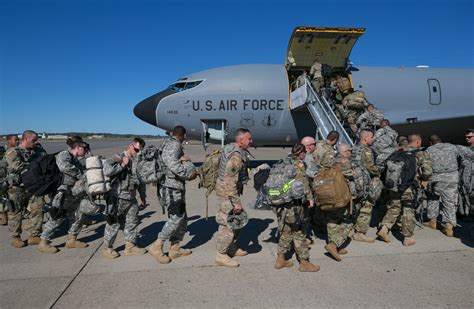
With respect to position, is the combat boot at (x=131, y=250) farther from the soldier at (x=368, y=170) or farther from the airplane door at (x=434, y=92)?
the airplane door at (x=434, y=92)

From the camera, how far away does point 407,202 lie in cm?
559

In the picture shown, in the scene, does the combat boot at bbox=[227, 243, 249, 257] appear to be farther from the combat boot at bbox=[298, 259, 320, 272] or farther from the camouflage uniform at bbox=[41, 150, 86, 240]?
the camouflage uniform at bbox=[41, 150, 86, 240]

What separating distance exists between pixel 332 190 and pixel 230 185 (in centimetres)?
159

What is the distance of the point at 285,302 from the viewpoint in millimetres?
3588

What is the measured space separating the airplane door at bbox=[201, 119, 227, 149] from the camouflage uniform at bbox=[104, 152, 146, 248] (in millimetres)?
7182

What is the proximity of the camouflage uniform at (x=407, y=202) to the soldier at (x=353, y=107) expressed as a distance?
14.3 ft

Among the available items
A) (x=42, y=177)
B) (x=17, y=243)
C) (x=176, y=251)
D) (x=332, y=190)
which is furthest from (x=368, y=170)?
(x=17, y=243)

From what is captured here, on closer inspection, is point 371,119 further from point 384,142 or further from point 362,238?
point 362,238

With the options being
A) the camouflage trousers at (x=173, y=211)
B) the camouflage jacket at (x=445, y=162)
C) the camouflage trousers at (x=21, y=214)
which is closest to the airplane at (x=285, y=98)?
the camouflage jacket at (x=445, y=162)

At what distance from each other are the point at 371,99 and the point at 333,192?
Answer: 953 cm

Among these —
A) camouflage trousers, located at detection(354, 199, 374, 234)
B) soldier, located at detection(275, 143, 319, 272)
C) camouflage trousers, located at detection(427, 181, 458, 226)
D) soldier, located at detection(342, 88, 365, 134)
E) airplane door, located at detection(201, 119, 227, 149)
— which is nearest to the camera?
soldier, located at detection(275, 143, 319, 272)

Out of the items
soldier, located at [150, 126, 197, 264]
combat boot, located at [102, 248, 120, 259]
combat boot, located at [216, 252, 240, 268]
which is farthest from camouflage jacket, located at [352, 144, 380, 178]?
combat boot, located at [102, 248, 120, 259]

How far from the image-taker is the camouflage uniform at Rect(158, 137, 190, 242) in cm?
472

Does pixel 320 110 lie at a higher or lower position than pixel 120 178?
higher
